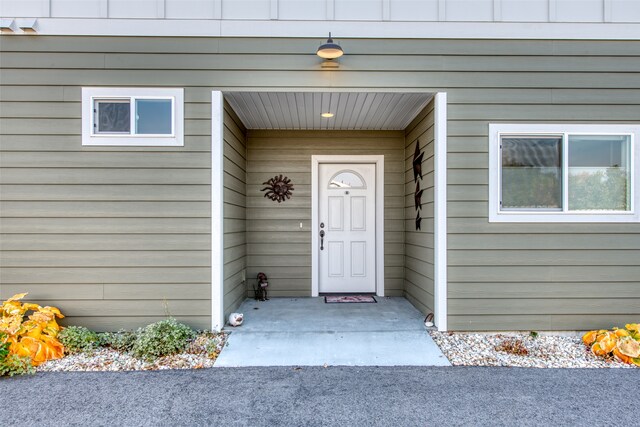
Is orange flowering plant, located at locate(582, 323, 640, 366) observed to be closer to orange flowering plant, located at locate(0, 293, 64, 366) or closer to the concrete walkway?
the concrete walkway

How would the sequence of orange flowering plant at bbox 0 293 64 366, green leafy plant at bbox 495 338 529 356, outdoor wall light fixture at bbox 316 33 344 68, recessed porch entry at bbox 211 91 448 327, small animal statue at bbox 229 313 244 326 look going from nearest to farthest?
orange flowering plant at bbox 0 293 64 366 → green leafy plant at bbox 495 338 529 356 → outdoor wall light fixture at bbox 316 33 344 68 → small animal statue at bbox 229 313 244 326 → recessed porch entry at bbox 211 91 448 327

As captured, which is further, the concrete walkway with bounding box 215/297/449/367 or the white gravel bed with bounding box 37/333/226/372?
the concrete walkway with bounding box 215/297/449/367

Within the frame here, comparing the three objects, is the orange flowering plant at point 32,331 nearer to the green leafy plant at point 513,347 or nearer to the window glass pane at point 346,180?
the window glass pane at point 346,180

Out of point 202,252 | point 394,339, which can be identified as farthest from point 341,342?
point 202,252

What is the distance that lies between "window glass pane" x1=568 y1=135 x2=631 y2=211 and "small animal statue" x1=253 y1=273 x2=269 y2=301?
11.7 feet

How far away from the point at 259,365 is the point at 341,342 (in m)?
0.80

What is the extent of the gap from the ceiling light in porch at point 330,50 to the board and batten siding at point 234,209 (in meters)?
1.16

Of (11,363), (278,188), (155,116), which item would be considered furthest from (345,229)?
(11,363)

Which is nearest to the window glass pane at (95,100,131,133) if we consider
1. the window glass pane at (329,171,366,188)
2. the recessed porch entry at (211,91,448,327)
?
the recessed porch entry at (211,91,448,327)

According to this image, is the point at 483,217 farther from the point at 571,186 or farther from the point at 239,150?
the point at 239,150

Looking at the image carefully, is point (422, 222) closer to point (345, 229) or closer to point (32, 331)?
point (345, 229)

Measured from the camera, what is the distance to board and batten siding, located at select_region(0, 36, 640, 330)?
3.58 meters

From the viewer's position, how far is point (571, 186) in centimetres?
362

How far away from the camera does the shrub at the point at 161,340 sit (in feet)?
10.2
